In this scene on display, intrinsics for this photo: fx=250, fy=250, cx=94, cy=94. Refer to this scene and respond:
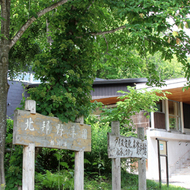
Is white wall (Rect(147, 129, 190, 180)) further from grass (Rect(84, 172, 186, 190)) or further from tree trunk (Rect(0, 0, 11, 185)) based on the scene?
tree trunk (Rect(0, 0, 11, 185))

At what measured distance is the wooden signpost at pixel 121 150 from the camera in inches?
238

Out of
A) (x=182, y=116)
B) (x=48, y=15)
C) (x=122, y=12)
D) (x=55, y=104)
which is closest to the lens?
(x=122, y=12)

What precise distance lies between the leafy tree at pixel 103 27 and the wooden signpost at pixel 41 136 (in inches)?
45.6

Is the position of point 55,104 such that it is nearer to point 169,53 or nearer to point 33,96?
point 33,96

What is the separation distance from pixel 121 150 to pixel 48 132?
2454mm

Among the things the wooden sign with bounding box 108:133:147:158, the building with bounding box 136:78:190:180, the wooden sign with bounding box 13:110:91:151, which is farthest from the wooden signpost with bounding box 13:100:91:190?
the building with bounding box 136:78:190:180

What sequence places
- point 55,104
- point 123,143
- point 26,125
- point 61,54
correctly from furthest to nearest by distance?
point 123,143 < point 61,54 < point 55,104 < point 26,125

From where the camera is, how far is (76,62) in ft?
19.7

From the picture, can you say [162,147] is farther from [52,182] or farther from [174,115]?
[174,115]

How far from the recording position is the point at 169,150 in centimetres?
1550

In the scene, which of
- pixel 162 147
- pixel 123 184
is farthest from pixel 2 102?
pixel 162 147

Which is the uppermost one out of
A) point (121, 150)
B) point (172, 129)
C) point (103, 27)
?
point (103, 27)

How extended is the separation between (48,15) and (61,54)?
107 inches

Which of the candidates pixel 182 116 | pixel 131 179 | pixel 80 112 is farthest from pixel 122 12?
pixel 182 116
